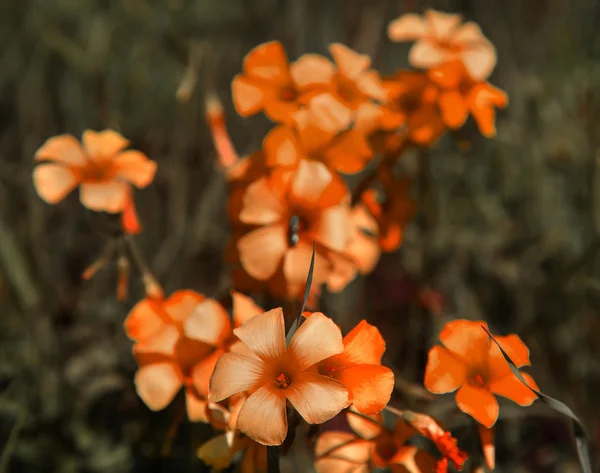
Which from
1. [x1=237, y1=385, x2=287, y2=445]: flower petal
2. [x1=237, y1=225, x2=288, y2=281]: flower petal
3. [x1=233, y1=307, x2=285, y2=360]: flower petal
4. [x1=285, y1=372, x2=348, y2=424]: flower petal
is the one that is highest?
[x1=233, y1=307, x2=285, y2=360]: flower petal

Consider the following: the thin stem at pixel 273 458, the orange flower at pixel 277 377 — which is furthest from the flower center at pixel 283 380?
the thin stem at pixel 273 458

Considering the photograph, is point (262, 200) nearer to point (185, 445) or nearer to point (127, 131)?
point (185, 445)

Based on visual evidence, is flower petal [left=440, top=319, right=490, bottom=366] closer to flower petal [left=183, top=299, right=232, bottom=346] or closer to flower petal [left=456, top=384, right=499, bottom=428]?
flower petal [left=456, top=384, right=499, bottom=428]

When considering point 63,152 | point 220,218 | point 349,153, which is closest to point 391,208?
point 349,153

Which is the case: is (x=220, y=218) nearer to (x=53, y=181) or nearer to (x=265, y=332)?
(x=53, y=181)

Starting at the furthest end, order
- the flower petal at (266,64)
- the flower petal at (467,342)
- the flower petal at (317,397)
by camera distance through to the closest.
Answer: the flower petal at (266,64), the flower petal at (467,342), the flower petal at (317,397)

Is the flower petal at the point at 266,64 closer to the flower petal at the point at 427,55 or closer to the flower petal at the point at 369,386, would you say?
the flower petal at the point at 427,55

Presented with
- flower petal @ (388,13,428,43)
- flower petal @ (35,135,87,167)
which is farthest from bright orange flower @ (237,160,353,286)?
flower petal @ (388,13,428,43)
